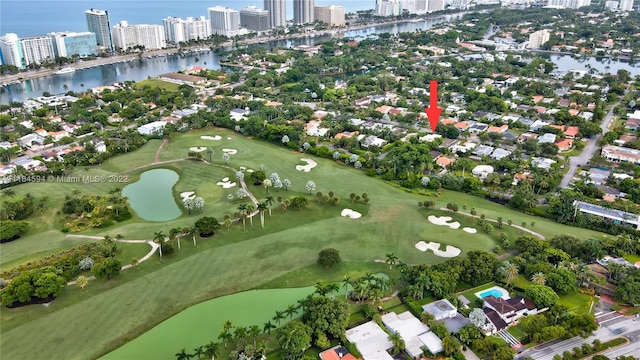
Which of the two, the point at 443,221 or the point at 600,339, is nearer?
the point at 600,339

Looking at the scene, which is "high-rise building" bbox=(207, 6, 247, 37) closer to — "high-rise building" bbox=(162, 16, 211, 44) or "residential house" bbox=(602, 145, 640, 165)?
"high-rise building" bbox=(162, 16, 211, 44)

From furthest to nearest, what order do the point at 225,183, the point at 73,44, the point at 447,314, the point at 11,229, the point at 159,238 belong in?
the point at 73,44 < the point at 225,183 < the point at 11,229 < the point at 159,238 < the point at 447,314

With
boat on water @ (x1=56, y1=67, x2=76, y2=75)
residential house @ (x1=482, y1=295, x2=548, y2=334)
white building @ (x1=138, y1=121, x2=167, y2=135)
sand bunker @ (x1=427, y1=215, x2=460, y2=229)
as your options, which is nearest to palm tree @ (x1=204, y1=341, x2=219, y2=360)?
residential house @ (x1=482, y1=295, x2=548, y2=334)

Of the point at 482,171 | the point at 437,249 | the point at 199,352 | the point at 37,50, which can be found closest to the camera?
the point at 199,352

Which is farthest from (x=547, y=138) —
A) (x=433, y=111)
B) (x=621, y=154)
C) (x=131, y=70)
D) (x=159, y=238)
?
Answer: (x=131, y=70)

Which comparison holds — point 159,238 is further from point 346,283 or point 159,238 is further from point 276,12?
point 276,12

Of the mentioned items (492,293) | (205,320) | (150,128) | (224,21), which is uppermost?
(224,21)
